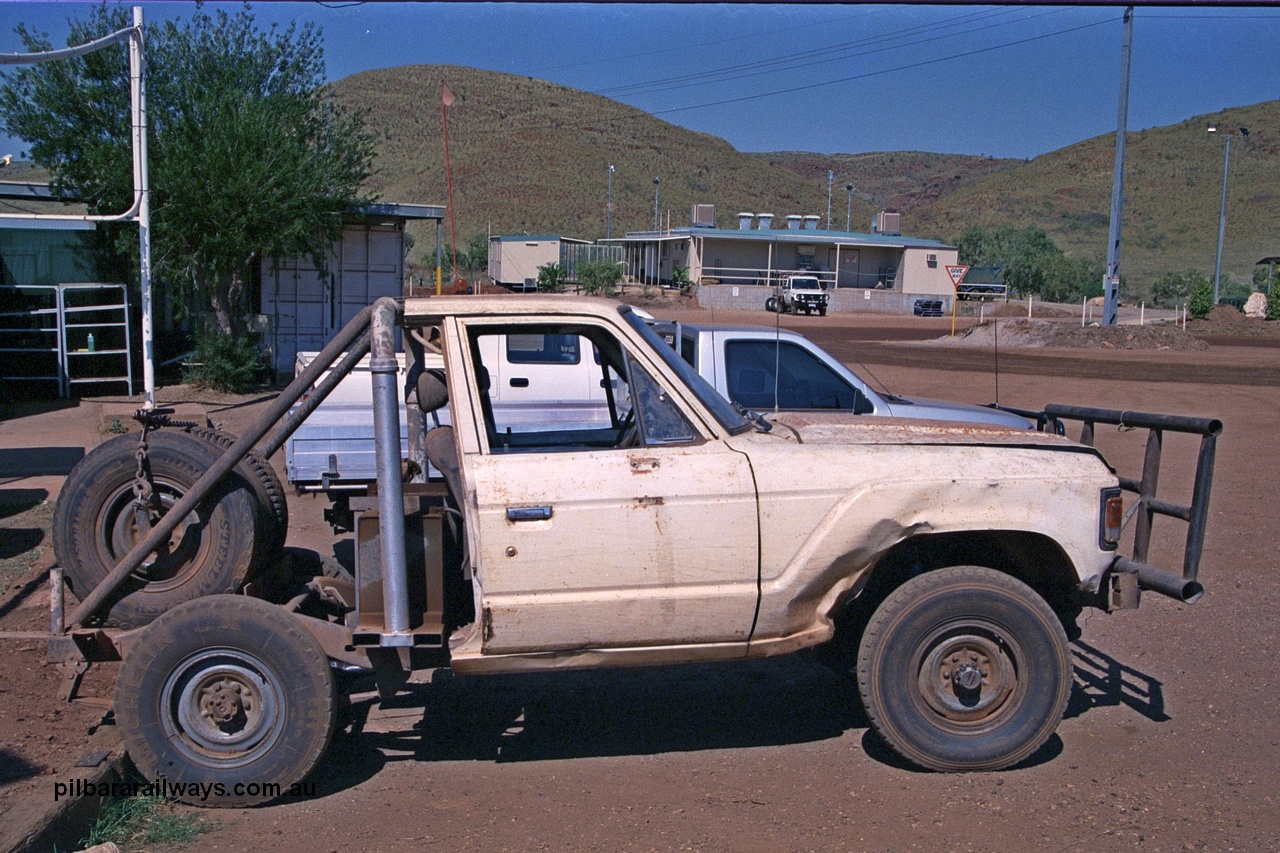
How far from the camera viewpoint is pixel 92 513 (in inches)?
197

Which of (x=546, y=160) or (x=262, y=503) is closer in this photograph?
(x=262, y=503)

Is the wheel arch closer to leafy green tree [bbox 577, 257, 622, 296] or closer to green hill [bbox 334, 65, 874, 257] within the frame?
leafy green tree [bbox 577, 257, 622, 296]

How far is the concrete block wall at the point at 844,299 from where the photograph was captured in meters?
56.6

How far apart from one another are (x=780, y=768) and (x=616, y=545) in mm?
1417

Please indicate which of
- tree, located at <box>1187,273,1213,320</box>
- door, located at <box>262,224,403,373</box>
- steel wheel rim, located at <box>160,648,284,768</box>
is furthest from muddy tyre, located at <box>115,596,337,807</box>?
tree, located at <box>1187,273,1213,320</box>

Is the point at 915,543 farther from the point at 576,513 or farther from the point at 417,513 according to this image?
the point at 417,513

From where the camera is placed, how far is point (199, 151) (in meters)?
19.3

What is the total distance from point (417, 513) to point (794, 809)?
2.01 metres

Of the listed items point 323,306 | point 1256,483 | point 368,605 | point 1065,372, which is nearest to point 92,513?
point 368,605

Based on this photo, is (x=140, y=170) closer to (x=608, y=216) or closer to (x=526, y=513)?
(x=526, y=513)

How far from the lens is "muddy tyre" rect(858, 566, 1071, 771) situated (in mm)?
4887

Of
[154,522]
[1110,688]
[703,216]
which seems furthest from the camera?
[703,216]

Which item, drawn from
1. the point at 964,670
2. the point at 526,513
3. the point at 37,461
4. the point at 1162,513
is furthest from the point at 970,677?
the point at 37,461

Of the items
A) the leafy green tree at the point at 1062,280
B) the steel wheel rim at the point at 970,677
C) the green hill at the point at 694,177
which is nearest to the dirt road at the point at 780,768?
the steel wheel rim at the point at 970,677
